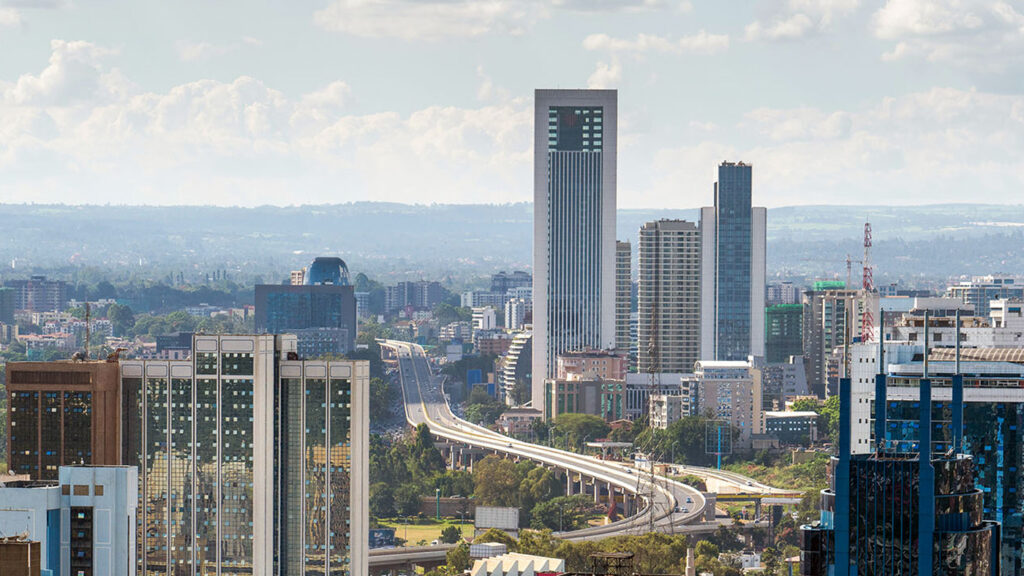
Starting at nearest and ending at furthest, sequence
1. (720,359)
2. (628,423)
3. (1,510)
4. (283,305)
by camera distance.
Answer: (1,510) < (628,423) < (720,359) < (283,305)

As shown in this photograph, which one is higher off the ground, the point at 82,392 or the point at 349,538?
the point at 82,392

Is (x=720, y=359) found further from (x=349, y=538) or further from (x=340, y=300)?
(x=349, y=538)

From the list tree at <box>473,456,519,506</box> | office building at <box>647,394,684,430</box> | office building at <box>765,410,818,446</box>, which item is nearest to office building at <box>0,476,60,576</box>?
tree at <box>473,456,519,506</box>

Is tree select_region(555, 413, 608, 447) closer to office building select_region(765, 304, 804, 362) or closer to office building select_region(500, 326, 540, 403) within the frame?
office building select_region(500, 326, 540, 403)

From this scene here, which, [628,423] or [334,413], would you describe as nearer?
[334,413]

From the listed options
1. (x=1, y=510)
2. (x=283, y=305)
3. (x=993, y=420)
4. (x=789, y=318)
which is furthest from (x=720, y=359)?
(x=1, y=510)

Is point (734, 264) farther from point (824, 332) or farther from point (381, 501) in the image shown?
point (381, 501)
